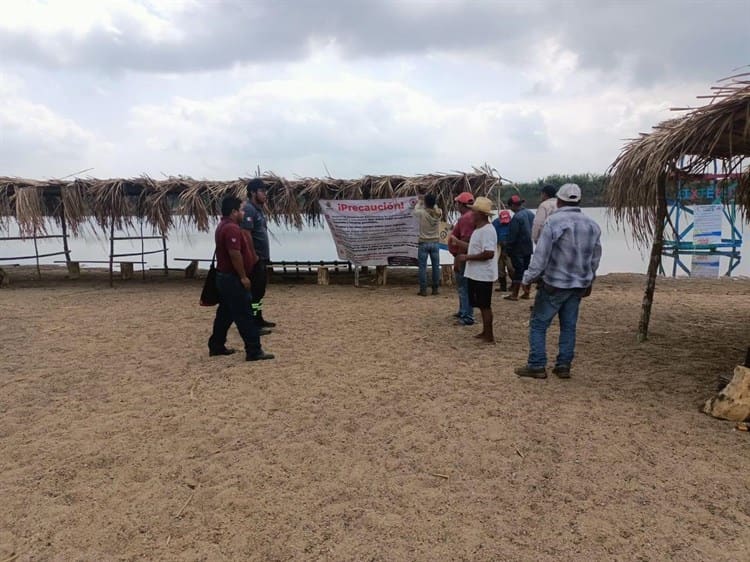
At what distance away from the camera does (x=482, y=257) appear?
5.18 metres

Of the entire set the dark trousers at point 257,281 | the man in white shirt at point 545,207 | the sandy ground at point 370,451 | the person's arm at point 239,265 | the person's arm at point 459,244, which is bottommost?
the sandy ground at point 370,451

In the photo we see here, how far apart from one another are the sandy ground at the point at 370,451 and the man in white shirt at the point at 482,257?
2.03 feet

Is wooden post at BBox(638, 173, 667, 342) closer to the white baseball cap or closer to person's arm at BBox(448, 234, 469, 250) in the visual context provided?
the white baseball cap

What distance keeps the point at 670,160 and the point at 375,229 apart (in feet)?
19.6

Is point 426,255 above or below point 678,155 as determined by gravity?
below

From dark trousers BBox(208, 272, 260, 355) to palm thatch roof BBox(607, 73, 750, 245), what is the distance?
3.89 metres

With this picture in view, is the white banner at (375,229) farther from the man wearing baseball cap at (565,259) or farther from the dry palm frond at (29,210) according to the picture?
the dry palm frond at (29,210)

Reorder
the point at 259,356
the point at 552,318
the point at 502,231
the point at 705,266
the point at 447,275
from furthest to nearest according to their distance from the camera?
the point at 705,266, the point at 447,275, the point at 502,231, the point at 259,356, the point at 552,318

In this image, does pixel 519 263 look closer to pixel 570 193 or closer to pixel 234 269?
pixel 570 193

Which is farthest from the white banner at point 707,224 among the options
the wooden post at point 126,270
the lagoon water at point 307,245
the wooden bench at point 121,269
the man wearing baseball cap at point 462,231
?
the wooden post at point 126,270

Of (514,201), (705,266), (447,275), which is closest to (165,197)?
(447,275)

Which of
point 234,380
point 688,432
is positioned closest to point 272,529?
point 234,380

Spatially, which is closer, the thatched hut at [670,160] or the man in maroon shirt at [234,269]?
the thatched hut at [670,160]

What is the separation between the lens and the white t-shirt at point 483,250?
5.20m
